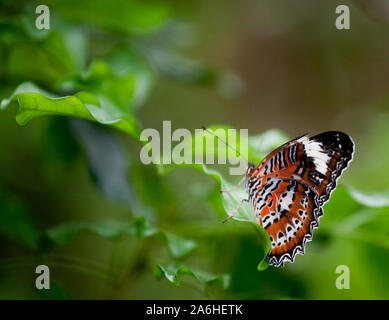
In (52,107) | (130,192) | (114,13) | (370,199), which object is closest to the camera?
(52,107)

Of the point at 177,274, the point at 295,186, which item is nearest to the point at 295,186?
the point at 295,186

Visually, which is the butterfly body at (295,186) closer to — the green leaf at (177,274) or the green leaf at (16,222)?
the green leaf at (177,274)

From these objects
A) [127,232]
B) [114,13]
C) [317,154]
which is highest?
[114,13]

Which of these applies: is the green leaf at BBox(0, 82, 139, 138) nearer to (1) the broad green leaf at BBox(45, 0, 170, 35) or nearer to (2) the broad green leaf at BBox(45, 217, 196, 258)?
(2) the broad green leaf at BBox(45, 217, 196, 258)

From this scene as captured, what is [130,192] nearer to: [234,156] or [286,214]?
[234,156]

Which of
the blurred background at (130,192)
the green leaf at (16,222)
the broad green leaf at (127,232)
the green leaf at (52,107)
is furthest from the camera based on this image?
the green leaf at (16,222)

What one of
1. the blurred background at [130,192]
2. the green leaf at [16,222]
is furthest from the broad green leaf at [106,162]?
the green leaf at [16,222]

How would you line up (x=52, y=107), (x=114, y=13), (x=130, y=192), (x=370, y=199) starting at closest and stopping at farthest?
(x=52, y=107) < (x=370, y=199) < (x=130, y=192) < (x=114, y=13)

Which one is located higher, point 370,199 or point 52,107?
point 52,107
